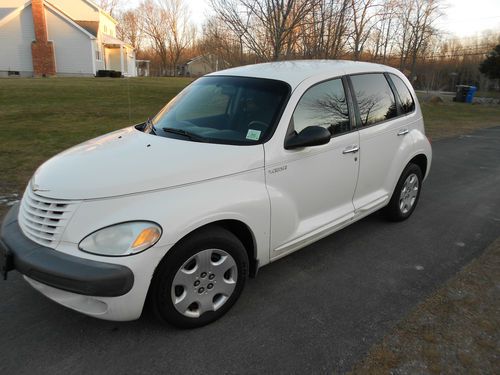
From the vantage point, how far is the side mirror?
314cm

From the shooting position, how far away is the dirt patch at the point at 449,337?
2498 mm

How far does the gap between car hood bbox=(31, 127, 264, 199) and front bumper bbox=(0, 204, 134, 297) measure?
382 millimetres

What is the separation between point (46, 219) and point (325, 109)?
2.41 meters

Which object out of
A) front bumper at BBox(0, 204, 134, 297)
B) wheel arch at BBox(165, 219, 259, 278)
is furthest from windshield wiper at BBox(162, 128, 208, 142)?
front bumper at BBox(0, 204, 134, 297)

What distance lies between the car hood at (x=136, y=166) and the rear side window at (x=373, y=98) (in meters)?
1.47

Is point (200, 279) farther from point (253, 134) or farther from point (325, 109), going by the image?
point (325, 109)

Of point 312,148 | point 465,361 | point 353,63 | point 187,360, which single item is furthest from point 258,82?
point 465,361

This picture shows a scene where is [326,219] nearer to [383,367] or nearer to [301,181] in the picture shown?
[301,181]

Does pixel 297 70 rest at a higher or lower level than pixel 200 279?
higher

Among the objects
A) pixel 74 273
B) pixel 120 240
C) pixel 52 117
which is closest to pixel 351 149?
pixel 120 240

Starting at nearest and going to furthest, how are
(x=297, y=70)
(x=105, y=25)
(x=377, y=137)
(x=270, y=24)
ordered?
(x=297, y=70)
(x=377, y=137)
(x=270, y=24)
(x=105, y=25)

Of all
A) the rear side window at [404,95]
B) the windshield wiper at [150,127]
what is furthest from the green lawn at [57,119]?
the rear side window at [404,95]

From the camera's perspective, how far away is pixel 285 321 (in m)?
2.95

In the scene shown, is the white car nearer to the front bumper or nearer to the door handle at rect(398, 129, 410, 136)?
the front bumper
